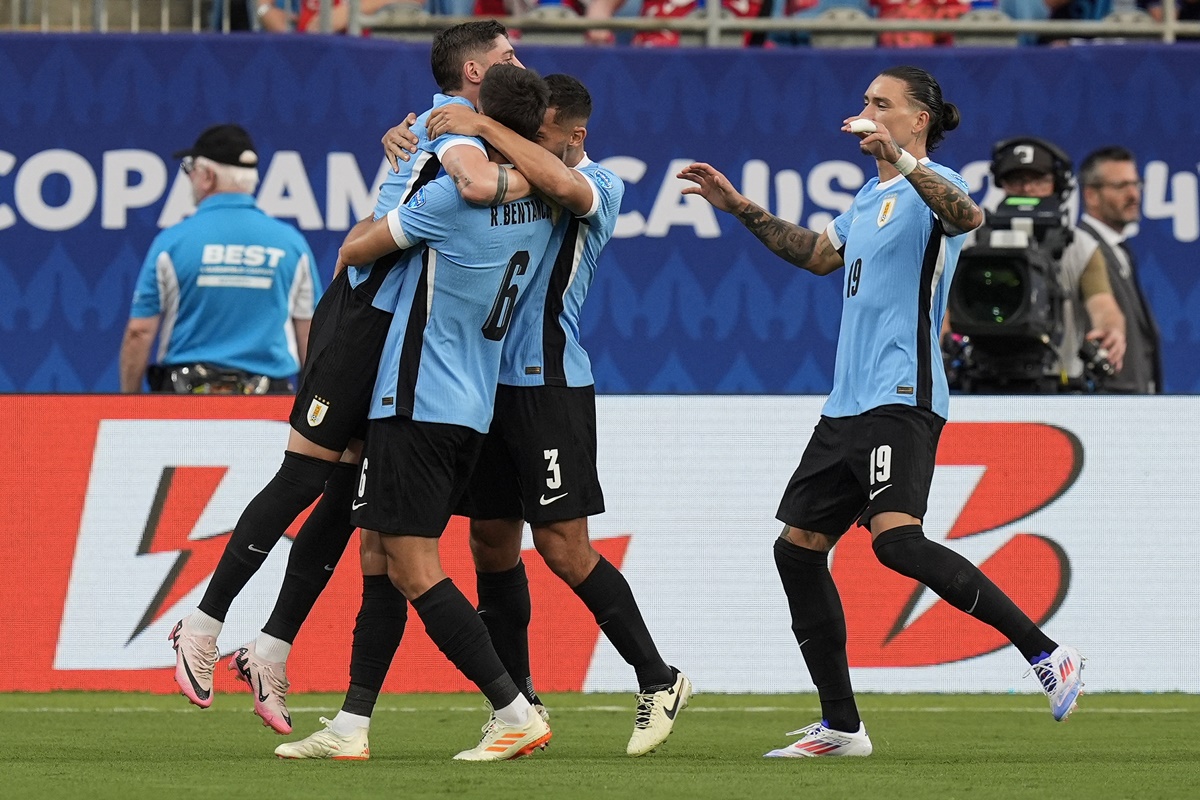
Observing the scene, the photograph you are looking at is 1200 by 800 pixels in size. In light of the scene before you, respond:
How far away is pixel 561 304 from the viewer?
18.7 ft

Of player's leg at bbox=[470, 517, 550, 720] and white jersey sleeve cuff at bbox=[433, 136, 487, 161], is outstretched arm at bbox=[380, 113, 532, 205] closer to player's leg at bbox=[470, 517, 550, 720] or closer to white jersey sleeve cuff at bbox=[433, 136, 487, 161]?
white jersey sleeve cuff at bbox=[433, 136, 487, 161]

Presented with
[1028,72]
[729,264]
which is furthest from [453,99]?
[1028,72]

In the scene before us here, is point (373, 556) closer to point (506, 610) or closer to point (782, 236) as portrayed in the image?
point (506, 610)

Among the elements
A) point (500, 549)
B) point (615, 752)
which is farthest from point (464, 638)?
point (615, 752)

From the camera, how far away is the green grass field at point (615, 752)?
466 cm

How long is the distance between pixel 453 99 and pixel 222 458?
2.65 metres

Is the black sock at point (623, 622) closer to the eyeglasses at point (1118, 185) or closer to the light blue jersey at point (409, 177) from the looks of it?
the light blue jersey at point (409, 177)

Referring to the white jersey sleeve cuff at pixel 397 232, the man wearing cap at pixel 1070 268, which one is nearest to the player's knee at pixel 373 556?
the white jersey sleeve cuff at pixel 397 232

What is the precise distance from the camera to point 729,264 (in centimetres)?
1019

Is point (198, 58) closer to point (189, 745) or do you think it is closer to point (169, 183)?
point (169, 183)

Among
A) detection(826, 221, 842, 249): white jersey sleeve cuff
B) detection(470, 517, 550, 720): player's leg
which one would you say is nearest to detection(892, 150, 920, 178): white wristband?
detection(826, 221, 842, 249): white jersey sleeve cuff

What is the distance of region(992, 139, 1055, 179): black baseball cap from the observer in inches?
324

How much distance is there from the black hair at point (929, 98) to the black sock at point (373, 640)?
6.91 ft

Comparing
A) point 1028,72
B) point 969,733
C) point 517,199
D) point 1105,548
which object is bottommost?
point 969,733
